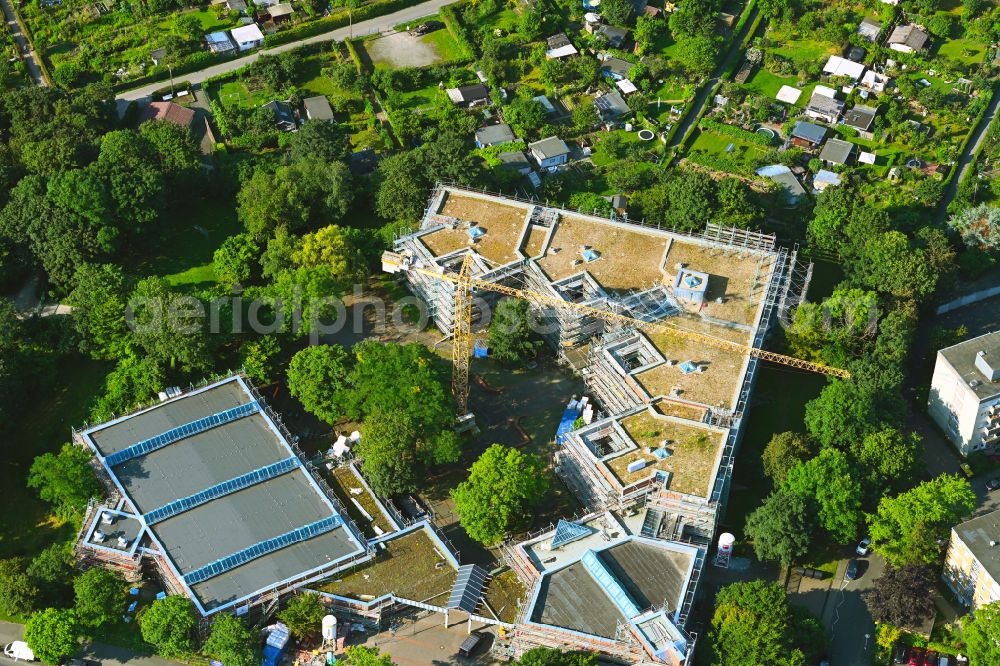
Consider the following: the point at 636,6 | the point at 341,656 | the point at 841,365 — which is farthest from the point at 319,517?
the point at 636,6

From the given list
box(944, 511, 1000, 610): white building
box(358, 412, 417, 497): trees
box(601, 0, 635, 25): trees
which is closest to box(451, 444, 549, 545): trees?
box(358, 412, 417, 497): trees

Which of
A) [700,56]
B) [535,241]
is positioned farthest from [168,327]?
[700,56]

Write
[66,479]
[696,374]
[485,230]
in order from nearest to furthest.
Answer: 1. [66,479]
2. [696,374]
3. [485,230]

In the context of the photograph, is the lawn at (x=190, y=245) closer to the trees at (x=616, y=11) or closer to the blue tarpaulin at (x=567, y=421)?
the blue tarpaulin at (x=567, y=421)

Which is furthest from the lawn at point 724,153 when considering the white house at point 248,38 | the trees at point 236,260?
the white house at point 248,38

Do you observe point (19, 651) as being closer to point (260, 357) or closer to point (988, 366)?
point (260, 357)

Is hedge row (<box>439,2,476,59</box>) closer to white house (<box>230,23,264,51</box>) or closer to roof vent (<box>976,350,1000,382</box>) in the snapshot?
white house (<box>230,23,264,51</box>)
